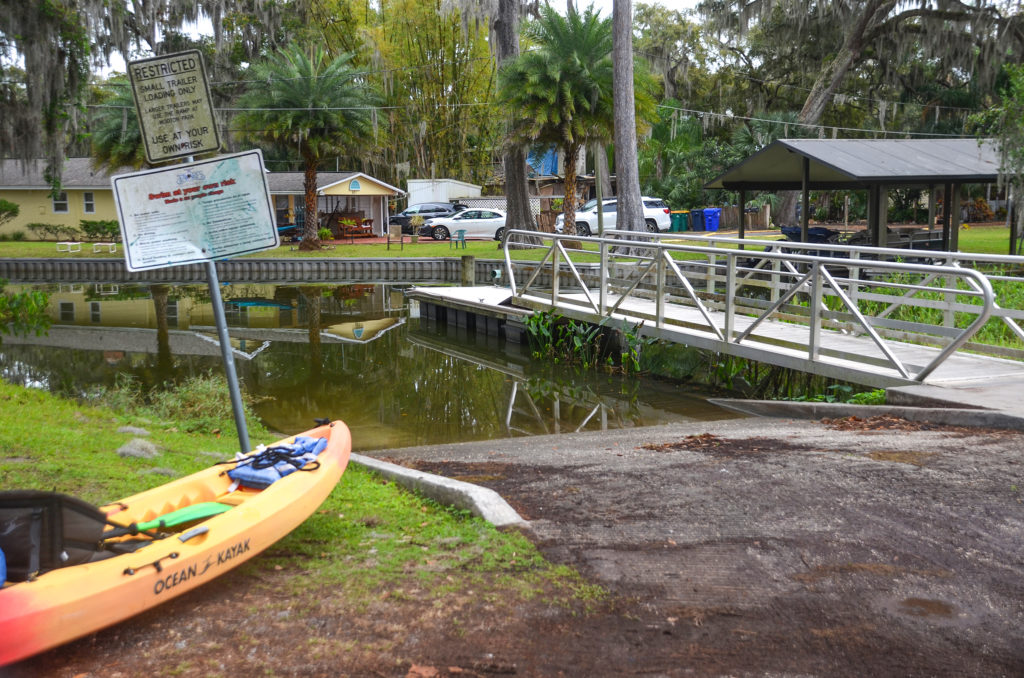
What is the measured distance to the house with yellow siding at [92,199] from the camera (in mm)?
41344

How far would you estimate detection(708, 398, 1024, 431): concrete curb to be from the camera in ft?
24.6

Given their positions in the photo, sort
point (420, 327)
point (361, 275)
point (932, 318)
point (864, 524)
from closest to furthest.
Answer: point (864, 524)
point (932, 318)
point (420, 327)
point (361, 275)

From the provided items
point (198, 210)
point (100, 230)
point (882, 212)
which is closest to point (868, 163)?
point (882, 212)

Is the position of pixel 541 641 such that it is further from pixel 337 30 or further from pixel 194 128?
pixel 337 30

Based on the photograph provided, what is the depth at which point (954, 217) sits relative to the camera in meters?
19.2

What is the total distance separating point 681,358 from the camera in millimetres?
14930

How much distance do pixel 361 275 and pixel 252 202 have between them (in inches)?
984

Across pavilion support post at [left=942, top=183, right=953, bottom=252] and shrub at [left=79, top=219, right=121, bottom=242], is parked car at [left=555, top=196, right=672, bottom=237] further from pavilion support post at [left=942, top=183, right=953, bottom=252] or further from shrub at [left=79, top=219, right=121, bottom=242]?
shrub at [left=79, top=219, right=121, bottom=242]

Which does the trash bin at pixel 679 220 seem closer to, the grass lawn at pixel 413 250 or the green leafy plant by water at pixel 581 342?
the grass lawn at pixel 413 250

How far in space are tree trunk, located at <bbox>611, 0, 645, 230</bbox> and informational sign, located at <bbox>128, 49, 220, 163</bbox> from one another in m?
18.7

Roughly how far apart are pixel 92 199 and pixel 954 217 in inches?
1435

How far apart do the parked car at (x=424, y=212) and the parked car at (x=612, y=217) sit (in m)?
7.64

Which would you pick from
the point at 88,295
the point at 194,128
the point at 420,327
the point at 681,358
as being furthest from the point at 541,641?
the point at 88,295

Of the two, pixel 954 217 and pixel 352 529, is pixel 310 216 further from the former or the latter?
pixel 352 529
